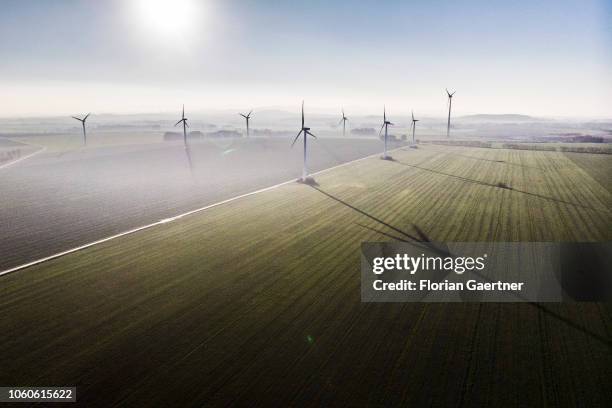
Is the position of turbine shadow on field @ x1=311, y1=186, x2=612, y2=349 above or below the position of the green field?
above

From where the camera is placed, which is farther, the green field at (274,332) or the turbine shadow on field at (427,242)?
the turbine shadow on field at (427,242)

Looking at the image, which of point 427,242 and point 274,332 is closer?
point 274,332

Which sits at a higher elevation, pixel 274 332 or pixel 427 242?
pixel 427 242

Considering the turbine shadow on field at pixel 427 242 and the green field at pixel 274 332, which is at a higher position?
the turbine shadow on field at pixel 427 242

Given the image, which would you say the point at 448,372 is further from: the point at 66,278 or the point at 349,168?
the point at 349,168

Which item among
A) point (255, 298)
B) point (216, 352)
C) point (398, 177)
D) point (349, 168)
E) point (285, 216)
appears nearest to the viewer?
point (216, 352)

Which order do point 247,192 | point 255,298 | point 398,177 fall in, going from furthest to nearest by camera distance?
point 398,177, point 247,192, point 255,298

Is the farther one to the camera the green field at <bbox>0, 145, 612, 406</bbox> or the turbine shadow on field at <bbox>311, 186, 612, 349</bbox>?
the turbine shadow on field at <bbox>311, 186, 612, 349</bbox>

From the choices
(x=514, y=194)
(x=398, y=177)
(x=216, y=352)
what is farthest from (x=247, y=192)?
(x=216, y=352)
